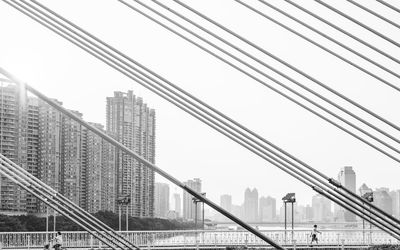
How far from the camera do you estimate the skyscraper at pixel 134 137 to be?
204 ft

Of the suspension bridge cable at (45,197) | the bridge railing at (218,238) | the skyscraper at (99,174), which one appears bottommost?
the bridge railing at (218,238)

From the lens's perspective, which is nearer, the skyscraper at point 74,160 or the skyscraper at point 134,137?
the skyscraper at point 74,160

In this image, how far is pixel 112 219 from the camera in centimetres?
4647

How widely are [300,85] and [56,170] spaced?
53.3m

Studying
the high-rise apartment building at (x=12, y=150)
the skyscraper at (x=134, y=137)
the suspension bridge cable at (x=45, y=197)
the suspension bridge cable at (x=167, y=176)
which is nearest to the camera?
the suspension bridge cable at (x=167, y=176)

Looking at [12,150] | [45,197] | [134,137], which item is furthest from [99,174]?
[45,197]

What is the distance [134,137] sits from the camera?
207 ft

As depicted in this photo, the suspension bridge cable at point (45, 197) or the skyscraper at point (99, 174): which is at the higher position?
the skyscraper at point (99, 174)

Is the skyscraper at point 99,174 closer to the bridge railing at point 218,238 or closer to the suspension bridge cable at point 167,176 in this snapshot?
the bridge railing at point 218,238

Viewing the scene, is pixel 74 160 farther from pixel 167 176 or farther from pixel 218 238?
pixel 167 176

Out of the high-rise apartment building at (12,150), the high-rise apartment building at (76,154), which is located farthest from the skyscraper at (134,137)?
the high-rise apartment building at (12,150)

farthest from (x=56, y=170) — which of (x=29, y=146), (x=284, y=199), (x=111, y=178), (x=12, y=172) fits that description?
(x=12, y=172)

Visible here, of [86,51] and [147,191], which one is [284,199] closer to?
[86,51]

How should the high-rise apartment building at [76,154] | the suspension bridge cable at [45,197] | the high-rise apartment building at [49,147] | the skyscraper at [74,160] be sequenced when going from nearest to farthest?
the suspension bridge cable at [45,197]
the high-rise apartment building at [76,154]
the high-rise apartment building at [49,147]
the skyscraper at [74,160]
